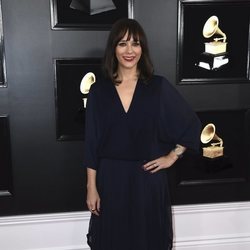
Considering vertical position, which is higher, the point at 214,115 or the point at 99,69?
the point at 99,69

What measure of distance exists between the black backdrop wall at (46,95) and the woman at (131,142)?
1.33 feet

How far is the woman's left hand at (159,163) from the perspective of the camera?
169 cm

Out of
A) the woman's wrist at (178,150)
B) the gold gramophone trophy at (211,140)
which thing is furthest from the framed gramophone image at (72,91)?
the gold gramophone trophy at (211,140)

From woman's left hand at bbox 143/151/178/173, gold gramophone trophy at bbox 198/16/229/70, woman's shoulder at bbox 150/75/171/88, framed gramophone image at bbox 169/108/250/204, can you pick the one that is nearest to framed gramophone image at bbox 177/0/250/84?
gold gramophone trophy at bbox 198/16/229/70

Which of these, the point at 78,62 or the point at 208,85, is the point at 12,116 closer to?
the point at 78,62

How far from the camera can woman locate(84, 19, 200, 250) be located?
1.63m

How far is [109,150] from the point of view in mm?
1662

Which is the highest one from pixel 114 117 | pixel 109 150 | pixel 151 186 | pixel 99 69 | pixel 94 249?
pixel 99 69

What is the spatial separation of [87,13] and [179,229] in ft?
4.46

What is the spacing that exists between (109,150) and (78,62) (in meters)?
A: 0.59

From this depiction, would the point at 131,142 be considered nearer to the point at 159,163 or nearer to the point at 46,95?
the point at 159,163

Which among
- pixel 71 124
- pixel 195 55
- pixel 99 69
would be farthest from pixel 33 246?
pixel 195 55

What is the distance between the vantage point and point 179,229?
90.1 inches

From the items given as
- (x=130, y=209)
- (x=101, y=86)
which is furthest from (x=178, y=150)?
(x=101, y=86)
